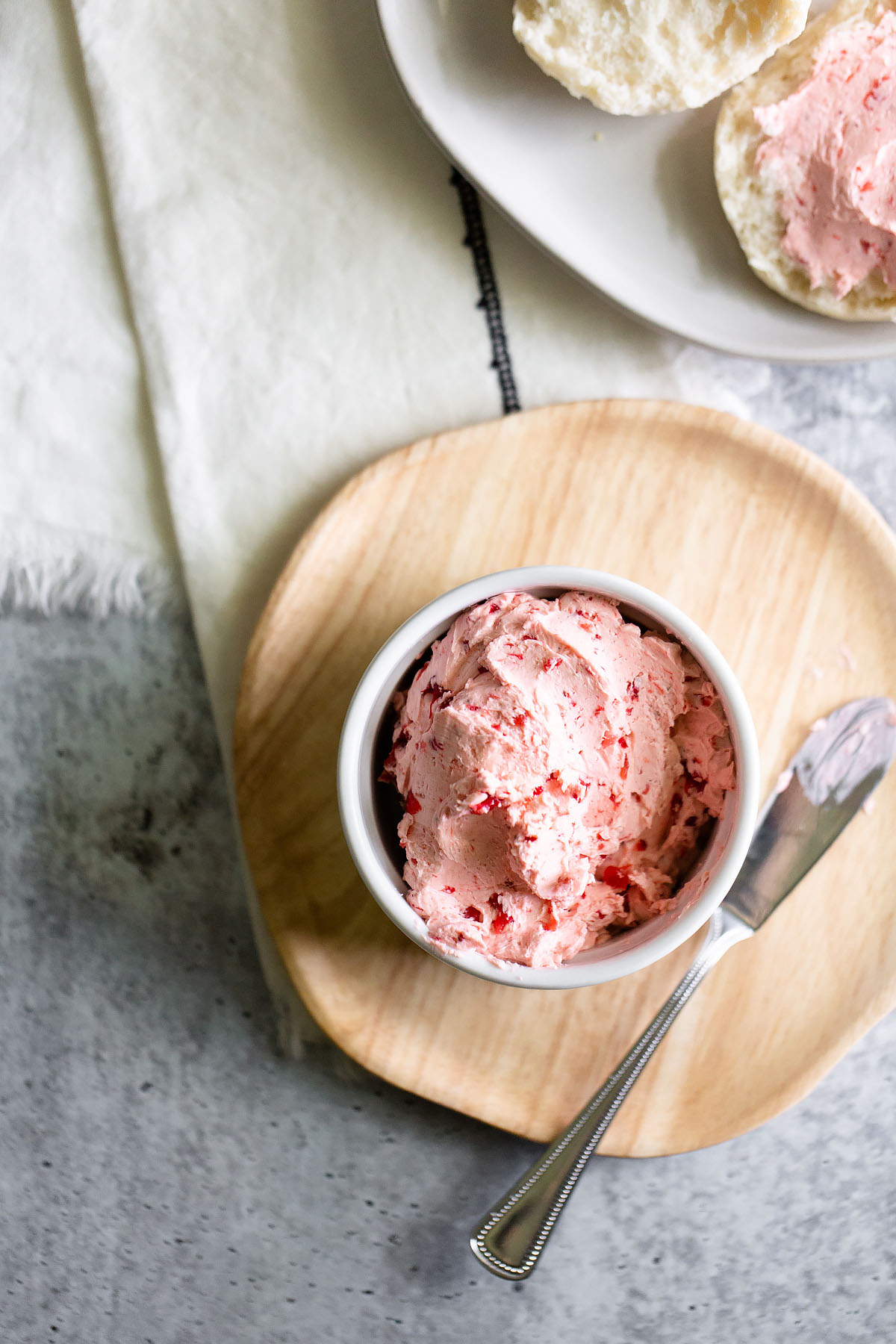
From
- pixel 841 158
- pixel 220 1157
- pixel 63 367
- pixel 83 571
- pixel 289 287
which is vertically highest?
pixel 841 158

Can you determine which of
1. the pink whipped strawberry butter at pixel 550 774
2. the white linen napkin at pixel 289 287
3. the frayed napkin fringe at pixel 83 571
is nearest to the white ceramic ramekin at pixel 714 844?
the pink whipped strawberry butter at pixel 550 774

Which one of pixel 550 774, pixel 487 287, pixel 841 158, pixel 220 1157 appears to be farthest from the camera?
pixel 220 1157

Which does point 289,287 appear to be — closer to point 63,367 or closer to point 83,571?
point 63,367

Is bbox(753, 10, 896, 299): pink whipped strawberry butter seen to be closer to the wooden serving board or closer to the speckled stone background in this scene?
the wooden serving board

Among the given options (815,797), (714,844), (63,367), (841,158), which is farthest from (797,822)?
(63,367)

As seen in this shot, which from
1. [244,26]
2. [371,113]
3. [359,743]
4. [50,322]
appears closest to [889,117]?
[371,113]

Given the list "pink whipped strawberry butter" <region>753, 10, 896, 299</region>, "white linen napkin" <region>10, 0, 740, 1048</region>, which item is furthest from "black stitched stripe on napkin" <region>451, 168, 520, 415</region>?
"pink whipped strawberry butter" <region>753, 10, 896, 299</region>

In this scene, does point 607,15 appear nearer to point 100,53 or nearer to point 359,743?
point 100,53
